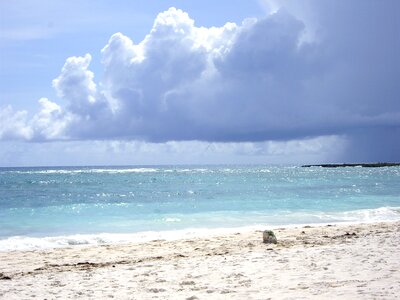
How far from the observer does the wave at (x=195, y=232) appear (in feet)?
52.2

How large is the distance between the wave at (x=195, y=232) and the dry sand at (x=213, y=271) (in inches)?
65.4

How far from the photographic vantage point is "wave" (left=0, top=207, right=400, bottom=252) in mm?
15906

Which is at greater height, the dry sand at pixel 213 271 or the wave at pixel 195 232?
the dry sand at pixel 213 271

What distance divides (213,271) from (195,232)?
8272mm

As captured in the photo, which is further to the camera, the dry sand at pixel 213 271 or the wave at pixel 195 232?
the wave at pixel 195 232

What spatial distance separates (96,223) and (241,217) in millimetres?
7035

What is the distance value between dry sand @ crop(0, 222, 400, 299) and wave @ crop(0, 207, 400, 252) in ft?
5.45

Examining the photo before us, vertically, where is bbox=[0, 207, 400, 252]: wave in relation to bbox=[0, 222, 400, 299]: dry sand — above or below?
below

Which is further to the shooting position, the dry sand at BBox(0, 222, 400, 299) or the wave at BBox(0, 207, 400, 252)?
the wave at BBox(0, 207, 400, 252)

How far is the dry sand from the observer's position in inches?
311

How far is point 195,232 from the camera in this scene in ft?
59.0

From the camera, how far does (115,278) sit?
9586mm

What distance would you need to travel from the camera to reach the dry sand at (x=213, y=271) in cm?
789

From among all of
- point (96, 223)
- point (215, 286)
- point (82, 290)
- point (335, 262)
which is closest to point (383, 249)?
point (335, 262)
